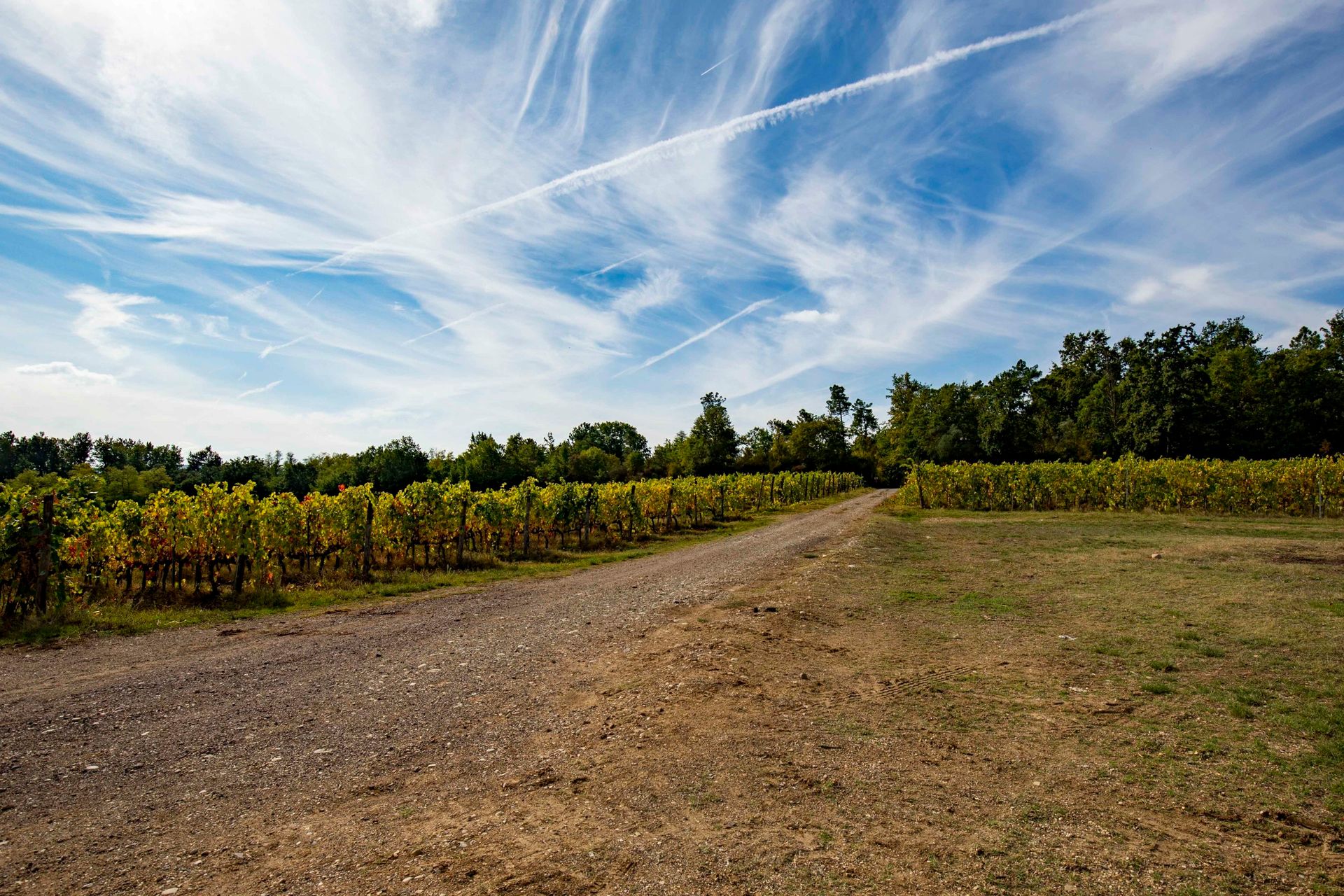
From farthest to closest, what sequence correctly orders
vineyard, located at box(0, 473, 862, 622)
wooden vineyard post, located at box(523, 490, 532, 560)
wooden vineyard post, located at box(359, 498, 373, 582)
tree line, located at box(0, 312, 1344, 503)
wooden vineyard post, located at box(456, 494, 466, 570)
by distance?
tree line, located at box(0, 312, 1344, 503) → wooden vineyard post, located at box(523, 490, 532, 560) → wooden vineyard post, located at box(456, 494, 466, 570) → wooden vineyard post, located at box(359, 498, 373, 582) → vineyard, located at box(0, 473, 862, 622)

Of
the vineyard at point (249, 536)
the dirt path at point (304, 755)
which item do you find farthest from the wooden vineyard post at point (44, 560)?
the dirt path at point (304, 755)

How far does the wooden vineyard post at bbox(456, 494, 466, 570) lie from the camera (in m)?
17.6

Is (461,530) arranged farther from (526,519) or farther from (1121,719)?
(1121,719)

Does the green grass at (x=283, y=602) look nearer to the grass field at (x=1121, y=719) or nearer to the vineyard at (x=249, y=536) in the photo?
the vineyard at (x=249, y=536)

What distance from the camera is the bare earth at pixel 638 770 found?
3502mm

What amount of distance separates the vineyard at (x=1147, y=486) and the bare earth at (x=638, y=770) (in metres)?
25.7

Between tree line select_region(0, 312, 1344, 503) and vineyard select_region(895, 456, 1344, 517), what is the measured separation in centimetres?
Answer: 2205

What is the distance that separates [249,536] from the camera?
13547 mm

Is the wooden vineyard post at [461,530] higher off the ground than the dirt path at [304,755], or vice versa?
the wooden vineyard post at [461,530]

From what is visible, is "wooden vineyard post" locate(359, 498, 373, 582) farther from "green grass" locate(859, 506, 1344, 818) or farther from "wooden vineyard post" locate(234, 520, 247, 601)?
"green grass" locate(859, 506, 1344, 818)

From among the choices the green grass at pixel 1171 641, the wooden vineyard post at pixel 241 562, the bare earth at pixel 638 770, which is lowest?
the green grass at pixel 1171 641

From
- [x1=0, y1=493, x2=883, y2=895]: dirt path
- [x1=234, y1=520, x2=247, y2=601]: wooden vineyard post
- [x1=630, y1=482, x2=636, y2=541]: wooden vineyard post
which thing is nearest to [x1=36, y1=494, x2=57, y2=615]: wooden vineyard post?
[x1=0, y1=493, x2=883, y2=895]: dirt path

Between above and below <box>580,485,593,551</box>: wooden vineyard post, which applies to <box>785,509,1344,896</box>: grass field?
below

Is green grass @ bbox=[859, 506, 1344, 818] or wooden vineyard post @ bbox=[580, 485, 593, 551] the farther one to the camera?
wooden vineyard post @ bbox=[580, 485, 593, 551]
